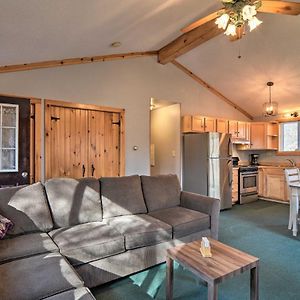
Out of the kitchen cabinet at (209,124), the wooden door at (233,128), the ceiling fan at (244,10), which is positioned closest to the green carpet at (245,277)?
the kitchen cabinet at (209,124)

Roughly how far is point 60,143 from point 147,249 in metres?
2.37

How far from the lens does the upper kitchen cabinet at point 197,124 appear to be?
5297mm

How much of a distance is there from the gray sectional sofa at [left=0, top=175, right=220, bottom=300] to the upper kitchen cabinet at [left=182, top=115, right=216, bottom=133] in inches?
87.0

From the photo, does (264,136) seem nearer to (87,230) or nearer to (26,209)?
(87,230)

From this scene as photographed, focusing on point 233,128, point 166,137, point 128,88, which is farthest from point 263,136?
point 128,88

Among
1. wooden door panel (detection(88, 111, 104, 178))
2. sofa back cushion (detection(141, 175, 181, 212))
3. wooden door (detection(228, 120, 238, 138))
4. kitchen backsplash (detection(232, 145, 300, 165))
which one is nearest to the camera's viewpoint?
sofa back cushion (detection(141, 175, 181, 212))

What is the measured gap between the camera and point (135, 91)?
4719mm

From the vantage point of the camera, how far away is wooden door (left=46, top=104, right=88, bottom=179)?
12.4 feet

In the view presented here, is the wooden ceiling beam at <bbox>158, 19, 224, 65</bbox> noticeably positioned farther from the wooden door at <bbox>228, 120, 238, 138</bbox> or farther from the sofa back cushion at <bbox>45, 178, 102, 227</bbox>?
the sofa back cushion at <bbox>45, 178, 102, 227</bbox>

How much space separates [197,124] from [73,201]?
11.8 ft

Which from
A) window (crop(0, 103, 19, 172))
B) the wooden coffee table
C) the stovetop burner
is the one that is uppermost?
window (crop(0, 103, 19, 172))

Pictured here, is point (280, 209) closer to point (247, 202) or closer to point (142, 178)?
point (247, 202)

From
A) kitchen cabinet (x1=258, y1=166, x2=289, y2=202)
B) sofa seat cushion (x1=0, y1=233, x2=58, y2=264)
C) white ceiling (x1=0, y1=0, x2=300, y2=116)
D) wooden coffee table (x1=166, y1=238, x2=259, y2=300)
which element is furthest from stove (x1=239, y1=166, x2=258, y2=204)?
sofa seat cushion (x1=0, y1=233, x2=58, y2=264)

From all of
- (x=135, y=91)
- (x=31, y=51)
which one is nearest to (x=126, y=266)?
(x=31, y=51)
